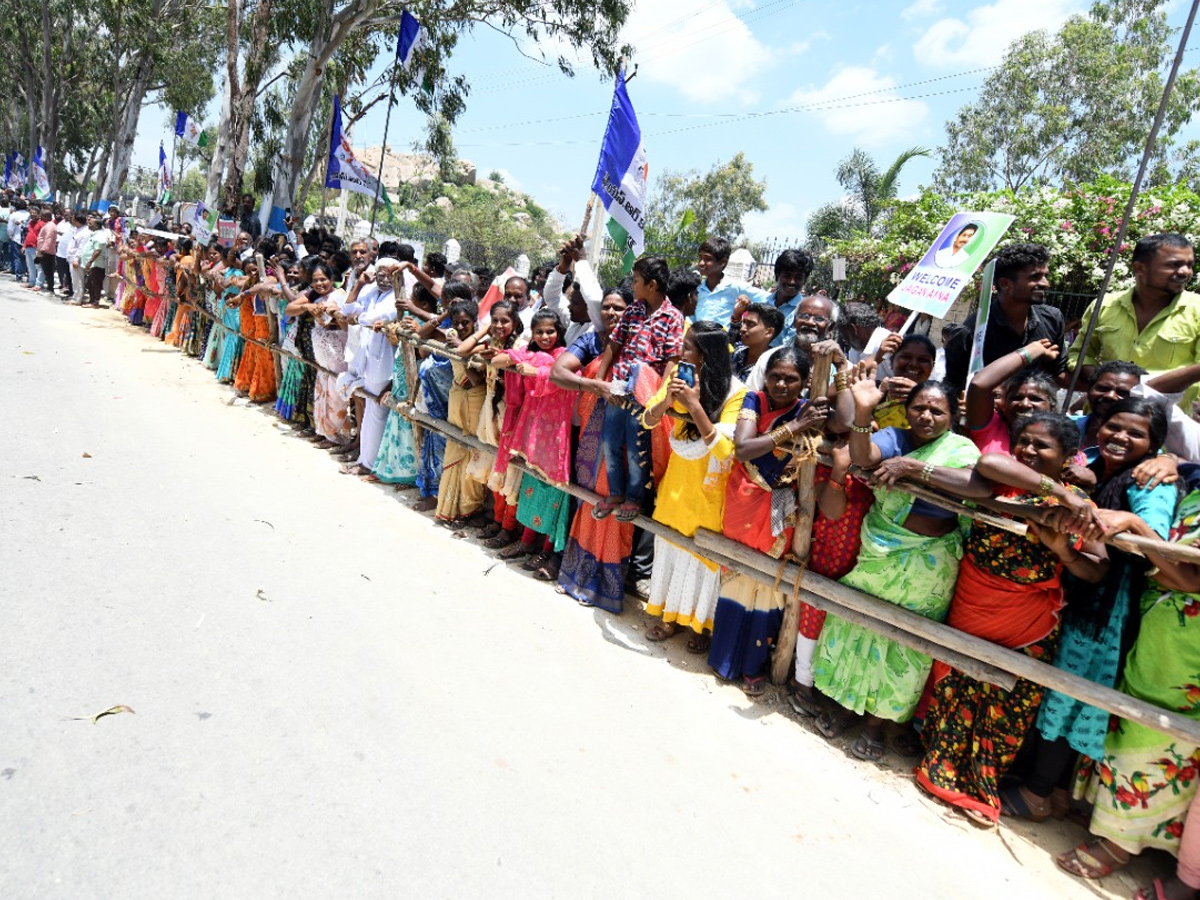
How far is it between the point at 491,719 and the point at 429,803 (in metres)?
0.53

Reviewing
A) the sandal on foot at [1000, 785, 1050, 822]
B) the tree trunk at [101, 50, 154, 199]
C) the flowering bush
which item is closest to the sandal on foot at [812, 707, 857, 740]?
the sandal on foot at [1000, 785, 1050, 822]

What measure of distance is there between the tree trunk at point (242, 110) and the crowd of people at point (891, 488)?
12.2 metres

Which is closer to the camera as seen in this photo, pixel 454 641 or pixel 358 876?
pixel 358 876

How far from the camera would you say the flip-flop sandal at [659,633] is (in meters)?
3.98

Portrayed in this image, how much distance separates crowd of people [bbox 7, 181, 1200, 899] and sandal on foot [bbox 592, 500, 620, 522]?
0.02m

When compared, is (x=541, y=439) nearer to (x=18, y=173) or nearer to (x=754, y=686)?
(x=754, y=686)

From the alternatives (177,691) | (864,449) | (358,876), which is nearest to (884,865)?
(864,449)

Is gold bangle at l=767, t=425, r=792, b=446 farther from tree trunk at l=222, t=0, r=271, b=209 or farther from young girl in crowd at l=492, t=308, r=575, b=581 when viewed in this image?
tree trunk at l=222, t=0, r=271, b=209

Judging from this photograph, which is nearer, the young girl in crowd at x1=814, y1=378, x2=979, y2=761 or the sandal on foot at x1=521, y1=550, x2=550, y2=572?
the young girl in crowd at x1=814, y1=378, x2=979, y2=761

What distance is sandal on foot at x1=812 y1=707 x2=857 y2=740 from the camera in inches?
129

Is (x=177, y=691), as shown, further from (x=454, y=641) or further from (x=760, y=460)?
(x=760, y=460)

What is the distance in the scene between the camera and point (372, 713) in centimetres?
283

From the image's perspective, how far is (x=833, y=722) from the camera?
3.31 meters

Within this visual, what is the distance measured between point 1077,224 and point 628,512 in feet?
26.7
